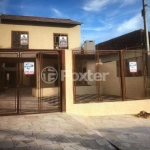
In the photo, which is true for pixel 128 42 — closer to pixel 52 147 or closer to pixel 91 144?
pixel 91 144

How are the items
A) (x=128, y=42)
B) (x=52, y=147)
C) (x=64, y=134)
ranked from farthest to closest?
(x=128, y=42)
(x=64, y=134)
(x=52, y=147)

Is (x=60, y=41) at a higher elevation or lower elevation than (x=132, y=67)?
higher

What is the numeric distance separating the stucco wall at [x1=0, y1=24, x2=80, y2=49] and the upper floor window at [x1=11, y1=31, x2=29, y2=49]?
0.29m

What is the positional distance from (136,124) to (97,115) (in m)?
1.82

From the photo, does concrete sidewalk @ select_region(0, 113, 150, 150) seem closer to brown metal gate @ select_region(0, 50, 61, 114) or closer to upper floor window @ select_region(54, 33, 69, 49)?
brown metal gate @ select_region(0, 50, 61, 114)

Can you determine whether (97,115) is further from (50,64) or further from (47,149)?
(50,64)

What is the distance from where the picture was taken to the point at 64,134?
495 centimetres

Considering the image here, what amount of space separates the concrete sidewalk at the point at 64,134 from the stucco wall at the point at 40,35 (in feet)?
36.6

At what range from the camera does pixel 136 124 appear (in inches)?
277

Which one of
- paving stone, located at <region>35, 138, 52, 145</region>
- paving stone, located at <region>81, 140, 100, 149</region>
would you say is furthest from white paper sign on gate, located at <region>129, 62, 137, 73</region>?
paving stone, located at <region>35, 138, 52, 145</region>

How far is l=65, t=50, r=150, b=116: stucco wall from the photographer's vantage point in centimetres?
752

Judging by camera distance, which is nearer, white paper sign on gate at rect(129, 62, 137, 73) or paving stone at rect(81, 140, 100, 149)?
paving stone at rect(81, 140, 100, 149)

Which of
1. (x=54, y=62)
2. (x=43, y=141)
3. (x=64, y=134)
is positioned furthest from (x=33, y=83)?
(x=43, y=141)

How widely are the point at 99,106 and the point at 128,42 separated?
9.82m
